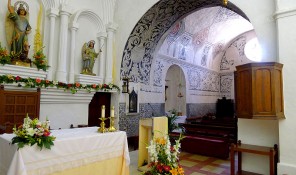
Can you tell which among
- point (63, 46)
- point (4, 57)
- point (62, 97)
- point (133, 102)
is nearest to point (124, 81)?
point (133, 102)

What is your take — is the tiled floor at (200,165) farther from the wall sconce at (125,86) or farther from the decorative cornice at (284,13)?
the decorative cornice at (284,13)

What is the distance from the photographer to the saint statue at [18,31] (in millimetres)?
5277

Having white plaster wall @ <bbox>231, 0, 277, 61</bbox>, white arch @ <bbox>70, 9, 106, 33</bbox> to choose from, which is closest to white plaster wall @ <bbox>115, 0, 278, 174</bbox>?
white plaster wall @ <bbox>231, 0, 277, 61</bbox>

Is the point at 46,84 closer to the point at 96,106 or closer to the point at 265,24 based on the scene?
the point at 96,106

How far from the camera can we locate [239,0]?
215 inches

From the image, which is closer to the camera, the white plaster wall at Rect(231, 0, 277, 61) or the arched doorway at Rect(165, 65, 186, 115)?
the white plaster wall at Rect(231, 0, 277, 61)

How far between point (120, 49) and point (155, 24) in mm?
1605

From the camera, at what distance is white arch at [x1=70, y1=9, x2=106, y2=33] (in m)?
6.62

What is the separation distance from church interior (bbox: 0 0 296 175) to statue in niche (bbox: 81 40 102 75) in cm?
3

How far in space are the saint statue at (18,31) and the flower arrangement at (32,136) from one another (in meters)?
2.86

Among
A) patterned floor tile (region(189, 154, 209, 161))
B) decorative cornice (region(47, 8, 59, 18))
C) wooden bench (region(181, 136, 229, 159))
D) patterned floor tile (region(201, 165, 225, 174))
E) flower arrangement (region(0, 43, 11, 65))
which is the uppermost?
decorative cornice (region(47, 8, 59, 18))

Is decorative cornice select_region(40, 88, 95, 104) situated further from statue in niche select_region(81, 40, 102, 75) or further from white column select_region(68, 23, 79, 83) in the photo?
statue in niche select_region(81, 40, 102, 75)

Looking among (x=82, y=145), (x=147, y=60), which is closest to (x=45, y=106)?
(x=82, y=145)

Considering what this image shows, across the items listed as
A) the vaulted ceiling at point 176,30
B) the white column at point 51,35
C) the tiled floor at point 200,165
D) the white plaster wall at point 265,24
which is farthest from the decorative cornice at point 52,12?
the white plaster wall at point 265,24
